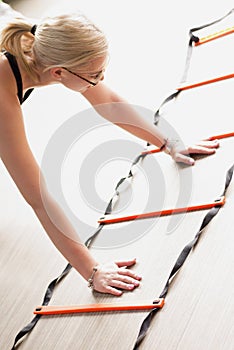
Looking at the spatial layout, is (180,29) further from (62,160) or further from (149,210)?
(149,210)

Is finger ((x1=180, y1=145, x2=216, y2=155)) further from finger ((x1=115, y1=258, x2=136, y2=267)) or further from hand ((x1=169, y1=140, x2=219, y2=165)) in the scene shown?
finger ((x1=115, y1=258, x2=136, y2=267))

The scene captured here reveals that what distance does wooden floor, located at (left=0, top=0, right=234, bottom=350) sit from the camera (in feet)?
6.40

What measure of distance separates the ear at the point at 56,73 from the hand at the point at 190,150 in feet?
2.26

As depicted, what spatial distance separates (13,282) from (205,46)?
148 centimetres

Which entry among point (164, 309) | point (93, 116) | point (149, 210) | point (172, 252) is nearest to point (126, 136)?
point (93, 116)

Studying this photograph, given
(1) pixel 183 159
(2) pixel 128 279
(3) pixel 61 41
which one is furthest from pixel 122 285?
(3) pixel 61 41

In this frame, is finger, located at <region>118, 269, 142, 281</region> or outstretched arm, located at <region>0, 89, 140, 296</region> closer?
outstretched arm, located at <region>0, 89, 140, 296</region>

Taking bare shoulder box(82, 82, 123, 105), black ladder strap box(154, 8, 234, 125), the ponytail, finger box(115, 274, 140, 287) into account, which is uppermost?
black ladder strap box(154, 8, 234, 125)

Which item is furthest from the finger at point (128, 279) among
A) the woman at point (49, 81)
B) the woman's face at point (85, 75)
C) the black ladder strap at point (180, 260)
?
the woman's face at point (85, 75)

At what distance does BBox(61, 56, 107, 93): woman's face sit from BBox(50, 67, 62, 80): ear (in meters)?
0.01

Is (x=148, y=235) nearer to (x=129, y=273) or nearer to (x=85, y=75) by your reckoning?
(x=129, y=273)

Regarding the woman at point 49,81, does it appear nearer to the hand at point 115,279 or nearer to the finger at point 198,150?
the hand at point 115,279

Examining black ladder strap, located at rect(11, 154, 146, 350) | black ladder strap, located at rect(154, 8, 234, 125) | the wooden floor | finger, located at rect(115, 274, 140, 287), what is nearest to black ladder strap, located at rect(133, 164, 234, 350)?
the wooden floor

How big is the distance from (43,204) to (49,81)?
0.40m
